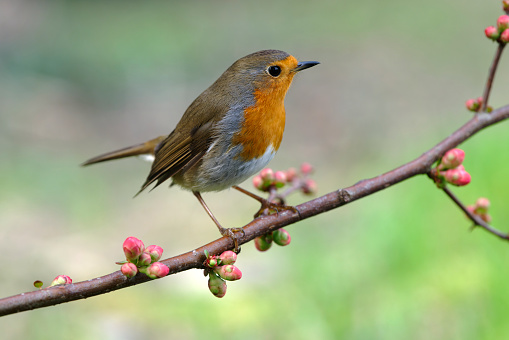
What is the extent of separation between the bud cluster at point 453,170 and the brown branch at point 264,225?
48 millimetres

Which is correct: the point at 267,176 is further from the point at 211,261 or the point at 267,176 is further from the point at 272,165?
the point at 272,165

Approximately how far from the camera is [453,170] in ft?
5.96

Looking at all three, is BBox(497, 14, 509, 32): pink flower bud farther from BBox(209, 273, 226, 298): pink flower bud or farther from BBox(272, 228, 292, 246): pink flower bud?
BBox(209, 273, 226, 298): pink flower bud

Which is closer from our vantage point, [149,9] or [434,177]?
[434,177]

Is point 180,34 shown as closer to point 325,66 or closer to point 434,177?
point 325,66

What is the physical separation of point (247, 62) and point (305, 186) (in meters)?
0.60

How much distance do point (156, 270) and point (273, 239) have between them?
0.54m

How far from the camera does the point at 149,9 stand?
44.7 feet

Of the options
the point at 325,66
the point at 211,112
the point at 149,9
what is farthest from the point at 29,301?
the point at 149,9

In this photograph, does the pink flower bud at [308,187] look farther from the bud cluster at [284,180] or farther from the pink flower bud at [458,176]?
the pink flower bud at [458,176]

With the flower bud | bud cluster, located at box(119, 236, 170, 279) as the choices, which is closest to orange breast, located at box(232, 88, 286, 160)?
the flower bud

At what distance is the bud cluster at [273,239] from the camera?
1.87m

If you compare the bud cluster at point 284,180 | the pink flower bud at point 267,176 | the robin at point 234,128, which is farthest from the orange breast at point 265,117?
the pink flower bud at point 267,176

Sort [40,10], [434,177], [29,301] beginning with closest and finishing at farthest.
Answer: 1. [29,301]
2. [434,177]
3. [40,10]
